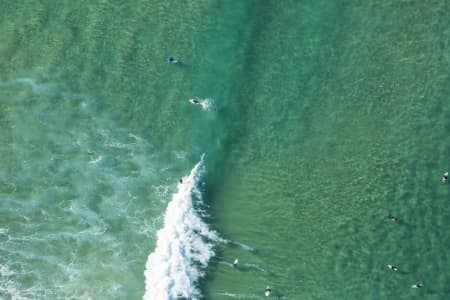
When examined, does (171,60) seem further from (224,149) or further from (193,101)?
(224,149)

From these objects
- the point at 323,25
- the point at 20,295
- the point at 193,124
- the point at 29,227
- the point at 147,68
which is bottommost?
the point at 20,295

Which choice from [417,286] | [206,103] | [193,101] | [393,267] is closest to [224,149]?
[206,103]

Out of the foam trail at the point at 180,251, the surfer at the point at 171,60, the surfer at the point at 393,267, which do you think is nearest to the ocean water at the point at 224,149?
the foam trail at the point at 180,251

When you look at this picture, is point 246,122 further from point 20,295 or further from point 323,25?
point 20,295

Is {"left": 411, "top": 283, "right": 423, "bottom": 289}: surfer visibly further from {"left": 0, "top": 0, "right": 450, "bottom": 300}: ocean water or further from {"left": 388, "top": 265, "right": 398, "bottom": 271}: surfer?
{"left": 388, "top": 265, "right": 398, "bottom": 271}: surfer

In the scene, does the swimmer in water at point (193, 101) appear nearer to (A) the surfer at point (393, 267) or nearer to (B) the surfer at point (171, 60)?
(B) the surfer at point (171, 60)

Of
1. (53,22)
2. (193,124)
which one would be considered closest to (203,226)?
(193,124)
